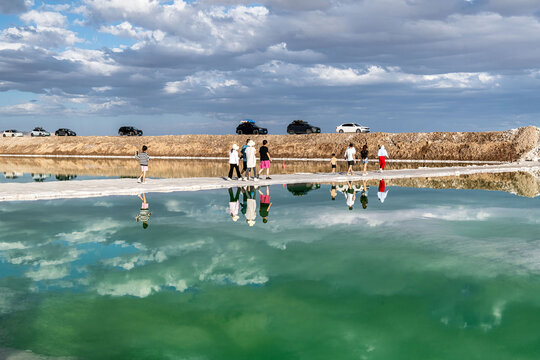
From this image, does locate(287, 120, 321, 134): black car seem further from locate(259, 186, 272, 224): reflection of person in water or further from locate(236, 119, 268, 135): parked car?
locate(259, 186, 272, 224): reflection of person in water

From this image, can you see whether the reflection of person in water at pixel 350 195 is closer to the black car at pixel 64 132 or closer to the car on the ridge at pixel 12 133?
the black car at pixel 64 132

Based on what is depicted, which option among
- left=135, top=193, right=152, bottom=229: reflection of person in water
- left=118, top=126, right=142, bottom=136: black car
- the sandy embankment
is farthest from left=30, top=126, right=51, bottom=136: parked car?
left=135, top=193, right=152, bottom=229: reflection of person in water

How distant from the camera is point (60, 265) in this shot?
9508mm

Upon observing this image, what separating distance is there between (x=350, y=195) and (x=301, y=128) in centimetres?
5159

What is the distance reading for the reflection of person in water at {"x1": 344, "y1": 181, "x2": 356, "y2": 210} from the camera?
18244 mm

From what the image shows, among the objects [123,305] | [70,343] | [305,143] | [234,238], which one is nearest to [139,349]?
[70,343]

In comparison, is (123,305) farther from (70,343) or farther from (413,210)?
(413,210)

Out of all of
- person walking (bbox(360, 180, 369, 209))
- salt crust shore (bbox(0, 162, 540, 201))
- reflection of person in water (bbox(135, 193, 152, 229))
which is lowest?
person walking (bbox(360, 180, 369, 209))

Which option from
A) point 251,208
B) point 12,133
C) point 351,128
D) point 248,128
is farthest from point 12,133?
point 251,208

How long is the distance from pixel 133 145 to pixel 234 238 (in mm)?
70374

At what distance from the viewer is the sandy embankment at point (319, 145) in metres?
55.5

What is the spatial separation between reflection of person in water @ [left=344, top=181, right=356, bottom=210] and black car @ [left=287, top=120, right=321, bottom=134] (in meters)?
46.0

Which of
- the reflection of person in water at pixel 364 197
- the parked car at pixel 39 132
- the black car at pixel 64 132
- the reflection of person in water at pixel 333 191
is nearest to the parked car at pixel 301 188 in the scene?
the reflection of person in water at pixel 333 191

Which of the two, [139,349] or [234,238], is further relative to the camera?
[234,238]
